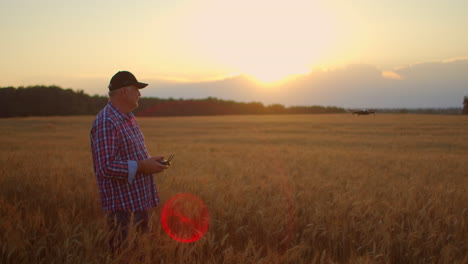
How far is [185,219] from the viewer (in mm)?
3924

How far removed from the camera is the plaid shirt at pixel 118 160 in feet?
9.34

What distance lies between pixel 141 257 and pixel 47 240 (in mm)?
916

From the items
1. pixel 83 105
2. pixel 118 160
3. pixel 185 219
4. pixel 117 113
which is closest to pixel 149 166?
pixel 118 160

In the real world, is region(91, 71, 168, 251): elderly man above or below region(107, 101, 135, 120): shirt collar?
below

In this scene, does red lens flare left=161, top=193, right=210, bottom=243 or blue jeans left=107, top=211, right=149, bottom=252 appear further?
red lens flare left=161, top=193, right=210, bottom=243

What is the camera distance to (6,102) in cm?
4762

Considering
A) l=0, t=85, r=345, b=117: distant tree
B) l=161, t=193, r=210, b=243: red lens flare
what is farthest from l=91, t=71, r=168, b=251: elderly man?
l=0, t=85, r=345, b=117: distant tree

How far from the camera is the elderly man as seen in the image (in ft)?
9.36

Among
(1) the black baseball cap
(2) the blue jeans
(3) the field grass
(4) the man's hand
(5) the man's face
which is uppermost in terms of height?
(1) the black baseball cap

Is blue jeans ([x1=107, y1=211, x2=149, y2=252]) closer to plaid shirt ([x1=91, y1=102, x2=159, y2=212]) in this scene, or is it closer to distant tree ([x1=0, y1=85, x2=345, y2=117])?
plaid shirt ([x1=91, y1=102, x2=159, y2=212])

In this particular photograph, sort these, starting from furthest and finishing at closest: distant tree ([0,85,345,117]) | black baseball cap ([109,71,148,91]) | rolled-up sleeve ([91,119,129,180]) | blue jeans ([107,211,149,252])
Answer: distant tree ([0,85,345,117])
blue jeans ([107,211,149,252])
black baseball cap ([109,71,148,91])
rolled-up sleeve ([91,119,129,180])

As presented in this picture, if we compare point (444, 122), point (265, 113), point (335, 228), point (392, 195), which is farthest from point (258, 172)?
point (265, 113)

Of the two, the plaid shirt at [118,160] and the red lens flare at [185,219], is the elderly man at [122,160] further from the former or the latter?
the red lens flare at [185,219]

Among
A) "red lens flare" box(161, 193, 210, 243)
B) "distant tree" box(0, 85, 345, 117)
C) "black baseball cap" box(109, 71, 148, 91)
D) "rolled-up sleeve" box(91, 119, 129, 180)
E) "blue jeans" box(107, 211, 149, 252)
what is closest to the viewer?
"rolled-up sleeve" box(91, 119, 129, 180)
